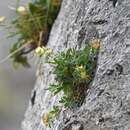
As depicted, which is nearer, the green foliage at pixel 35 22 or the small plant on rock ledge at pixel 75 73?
the small plant on rock ledge at pixel 75 73

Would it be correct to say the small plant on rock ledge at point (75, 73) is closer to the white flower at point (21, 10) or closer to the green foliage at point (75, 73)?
the green foliage at point (75, 73)

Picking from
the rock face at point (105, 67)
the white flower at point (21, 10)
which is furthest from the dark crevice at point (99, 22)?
the white flower at point (21, 10)

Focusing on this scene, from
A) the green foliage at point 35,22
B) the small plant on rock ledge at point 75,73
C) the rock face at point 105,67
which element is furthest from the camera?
the green foliage at point 35,22

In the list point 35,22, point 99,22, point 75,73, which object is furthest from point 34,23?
point 75,73

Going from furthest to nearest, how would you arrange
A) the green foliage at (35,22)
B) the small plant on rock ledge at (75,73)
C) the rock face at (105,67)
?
the green foliage at (35,22)
the small plant on rock ledge at (75,73)
the rock face at (105,67)

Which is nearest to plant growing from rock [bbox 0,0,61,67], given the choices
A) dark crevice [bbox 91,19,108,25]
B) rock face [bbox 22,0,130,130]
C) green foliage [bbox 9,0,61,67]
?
green foliage [bbox 9,0,61,67]

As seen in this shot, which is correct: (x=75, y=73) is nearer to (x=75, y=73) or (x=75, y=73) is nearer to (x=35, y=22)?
(x=75, y=73)

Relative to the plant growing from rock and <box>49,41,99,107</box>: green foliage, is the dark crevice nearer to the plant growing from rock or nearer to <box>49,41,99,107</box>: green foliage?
<box>49,41,99,107</box>: green foliage

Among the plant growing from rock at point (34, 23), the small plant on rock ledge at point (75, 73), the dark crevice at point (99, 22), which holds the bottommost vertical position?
the plant growing from rock at point (34, 23)
